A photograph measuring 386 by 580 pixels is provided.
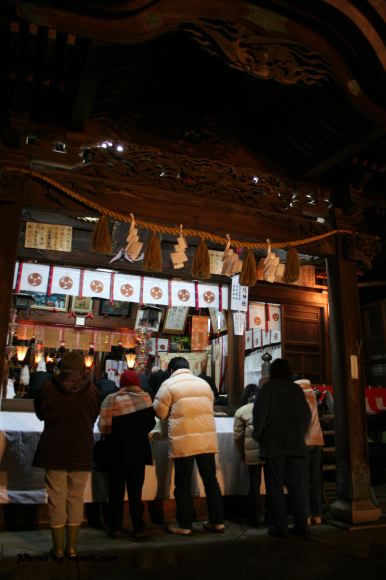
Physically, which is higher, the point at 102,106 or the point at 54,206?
the point at 102,106

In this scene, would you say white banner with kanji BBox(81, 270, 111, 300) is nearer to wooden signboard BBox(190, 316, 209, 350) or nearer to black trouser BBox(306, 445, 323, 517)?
black trouser BBox(306, 445, 323, 517)

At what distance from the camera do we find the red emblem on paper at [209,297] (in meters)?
9.63

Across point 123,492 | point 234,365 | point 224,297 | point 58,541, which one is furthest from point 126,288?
point 58,541

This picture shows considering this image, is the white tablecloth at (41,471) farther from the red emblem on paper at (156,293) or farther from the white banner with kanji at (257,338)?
the white banner with kanji at (257,338)

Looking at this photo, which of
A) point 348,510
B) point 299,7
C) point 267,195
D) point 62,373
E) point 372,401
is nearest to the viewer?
point 62,373

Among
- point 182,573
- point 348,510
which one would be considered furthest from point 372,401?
point 182,573

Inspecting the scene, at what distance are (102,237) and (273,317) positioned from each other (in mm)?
6218

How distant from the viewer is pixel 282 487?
521cm

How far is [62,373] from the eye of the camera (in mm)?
4398

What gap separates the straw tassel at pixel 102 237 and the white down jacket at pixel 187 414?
1903 millimetres

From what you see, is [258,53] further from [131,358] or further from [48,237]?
[131,358]

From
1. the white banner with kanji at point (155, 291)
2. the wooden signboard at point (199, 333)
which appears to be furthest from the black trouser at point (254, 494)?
the wooden signboard at point (199, 333)

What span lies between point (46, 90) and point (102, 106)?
73cm

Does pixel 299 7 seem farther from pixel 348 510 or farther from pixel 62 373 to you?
pixel 348 510
